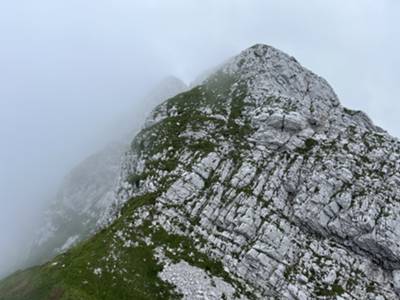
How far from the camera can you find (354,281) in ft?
184

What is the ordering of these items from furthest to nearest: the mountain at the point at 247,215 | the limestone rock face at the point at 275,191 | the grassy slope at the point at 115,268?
1. the limestone rock face at the point at 275,191
2. the mountain at the point at 247,215
3. the grassy slope at the point at 115,268

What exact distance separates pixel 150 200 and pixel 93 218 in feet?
387

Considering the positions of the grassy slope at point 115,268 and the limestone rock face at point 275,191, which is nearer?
the grassy slope at point 115,268

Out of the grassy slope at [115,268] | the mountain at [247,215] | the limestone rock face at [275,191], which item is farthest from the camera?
the limestone rock face at [275,191]

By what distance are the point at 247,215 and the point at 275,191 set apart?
7.52 metres

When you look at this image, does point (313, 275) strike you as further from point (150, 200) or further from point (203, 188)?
point (150, 200)

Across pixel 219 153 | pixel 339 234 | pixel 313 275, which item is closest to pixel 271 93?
pixel 219 153

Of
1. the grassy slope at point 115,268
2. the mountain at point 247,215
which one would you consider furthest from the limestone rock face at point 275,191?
the grassy slope at point 115,268

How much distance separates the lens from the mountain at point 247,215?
52938 mm

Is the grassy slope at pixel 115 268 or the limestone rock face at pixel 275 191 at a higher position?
the limestone rock face at pixel 275 191

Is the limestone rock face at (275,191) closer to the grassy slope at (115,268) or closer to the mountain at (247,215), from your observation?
the mountain at (247,215)

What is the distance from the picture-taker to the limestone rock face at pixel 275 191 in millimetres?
56469

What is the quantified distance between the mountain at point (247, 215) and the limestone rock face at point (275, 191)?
18cm

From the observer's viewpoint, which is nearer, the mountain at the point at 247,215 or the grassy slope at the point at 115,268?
the grassy slope at the point at 115,268
